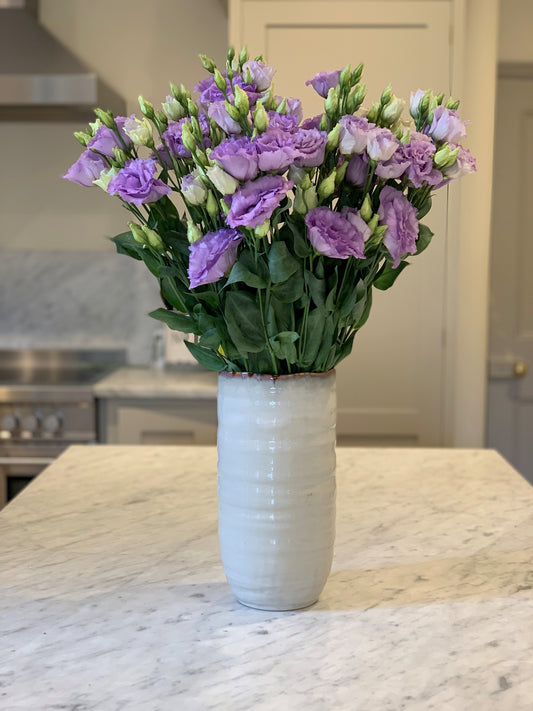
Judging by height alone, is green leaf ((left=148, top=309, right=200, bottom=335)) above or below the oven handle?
above

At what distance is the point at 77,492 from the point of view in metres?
1.45

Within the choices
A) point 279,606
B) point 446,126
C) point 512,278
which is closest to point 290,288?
point 446,126

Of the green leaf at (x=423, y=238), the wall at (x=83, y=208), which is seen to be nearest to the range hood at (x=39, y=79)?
the wall at (x=83, y=208)

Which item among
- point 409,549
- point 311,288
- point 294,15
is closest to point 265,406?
point 311,288

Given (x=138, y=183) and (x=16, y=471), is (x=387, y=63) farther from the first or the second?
(x=138, y=183)

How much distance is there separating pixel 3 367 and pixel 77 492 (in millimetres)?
2083

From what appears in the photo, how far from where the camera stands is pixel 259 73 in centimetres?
84

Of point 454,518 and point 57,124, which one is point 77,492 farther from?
point 57,124

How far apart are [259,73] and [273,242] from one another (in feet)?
0.58

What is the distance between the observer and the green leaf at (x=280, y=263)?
2.70ft

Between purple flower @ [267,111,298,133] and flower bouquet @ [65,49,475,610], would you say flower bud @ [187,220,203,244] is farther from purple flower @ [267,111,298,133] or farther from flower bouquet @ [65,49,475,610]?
purple flower @ [267,111,298,133]

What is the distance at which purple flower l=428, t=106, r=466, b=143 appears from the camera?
85 cm

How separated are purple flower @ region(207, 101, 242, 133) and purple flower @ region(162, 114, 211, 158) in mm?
45

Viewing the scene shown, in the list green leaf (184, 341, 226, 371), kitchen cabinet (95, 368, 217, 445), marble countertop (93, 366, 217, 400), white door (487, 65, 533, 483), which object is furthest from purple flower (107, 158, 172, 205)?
white door (487, 65, 533, 483)
